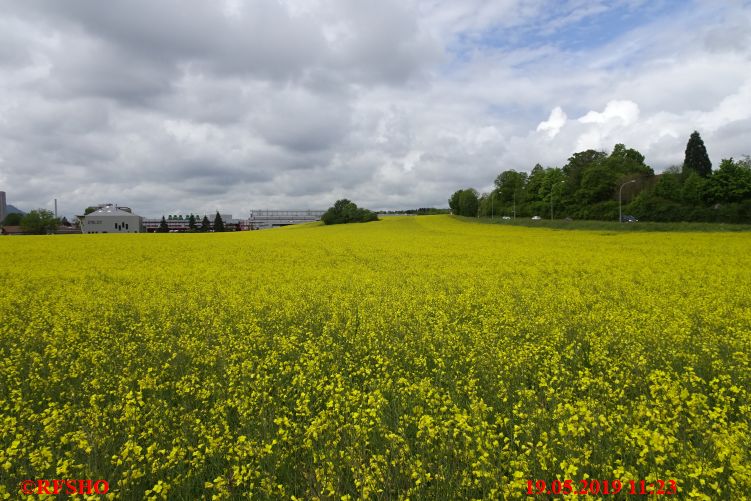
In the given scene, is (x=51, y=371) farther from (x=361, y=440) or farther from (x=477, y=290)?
(x=477, y=290)

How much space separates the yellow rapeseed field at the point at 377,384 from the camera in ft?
12.0

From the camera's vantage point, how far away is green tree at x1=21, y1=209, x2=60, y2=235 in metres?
96.1

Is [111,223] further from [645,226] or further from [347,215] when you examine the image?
[645,226]

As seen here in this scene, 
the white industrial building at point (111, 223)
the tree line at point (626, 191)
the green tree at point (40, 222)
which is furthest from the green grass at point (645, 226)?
the green tree at point (40, 222)

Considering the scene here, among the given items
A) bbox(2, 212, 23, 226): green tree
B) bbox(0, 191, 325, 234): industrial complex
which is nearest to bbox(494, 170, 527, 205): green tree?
bbox(0, 191, 325, 234): industrial complex

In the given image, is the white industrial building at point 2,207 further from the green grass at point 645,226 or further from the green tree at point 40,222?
the green grass at point 645,226

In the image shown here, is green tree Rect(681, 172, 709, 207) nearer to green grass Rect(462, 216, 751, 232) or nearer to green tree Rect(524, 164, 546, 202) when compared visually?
green grass Rect(462, 216, 751, 232)

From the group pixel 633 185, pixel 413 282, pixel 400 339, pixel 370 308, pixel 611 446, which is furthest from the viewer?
pixel 633 185

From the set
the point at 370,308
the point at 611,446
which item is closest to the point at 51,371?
the point at 370,308

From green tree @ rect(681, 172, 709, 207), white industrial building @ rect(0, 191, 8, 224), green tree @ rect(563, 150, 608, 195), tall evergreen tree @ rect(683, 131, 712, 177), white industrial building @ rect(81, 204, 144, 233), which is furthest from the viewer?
white industrial building @ rect(0, 191, 8, 224)

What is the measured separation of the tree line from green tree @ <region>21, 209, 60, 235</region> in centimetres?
10029

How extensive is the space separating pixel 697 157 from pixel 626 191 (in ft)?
36.5

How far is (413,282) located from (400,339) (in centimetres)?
653

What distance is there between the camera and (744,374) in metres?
5.33
